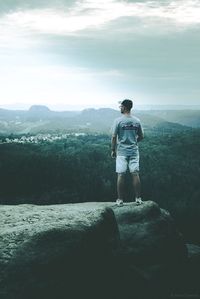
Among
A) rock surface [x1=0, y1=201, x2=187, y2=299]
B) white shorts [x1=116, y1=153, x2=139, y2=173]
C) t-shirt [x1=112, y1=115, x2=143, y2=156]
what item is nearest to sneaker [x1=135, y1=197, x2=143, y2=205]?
white shorts [x1=116, y1=153, x2=139, y2=173]

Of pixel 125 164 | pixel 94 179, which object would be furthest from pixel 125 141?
pixel 94 179

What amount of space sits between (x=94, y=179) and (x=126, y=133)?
95.2 meters

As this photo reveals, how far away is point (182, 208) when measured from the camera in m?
89.6

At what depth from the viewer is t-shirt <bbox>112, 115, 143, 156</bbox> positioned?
10656 mm

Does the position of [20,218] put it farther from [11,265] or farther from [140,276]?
[140,276]

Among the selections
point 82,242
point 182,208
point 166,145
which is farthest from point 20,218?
point 166,145

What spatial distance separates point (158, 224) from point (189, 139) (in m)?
171

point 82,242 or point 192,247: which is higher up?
point 82,242

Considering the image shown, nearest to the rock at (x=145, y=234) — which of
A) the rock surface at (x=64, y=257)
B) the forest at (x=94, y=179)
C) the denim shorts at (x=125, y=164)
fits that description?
the rock surface at (x=64, y=257)

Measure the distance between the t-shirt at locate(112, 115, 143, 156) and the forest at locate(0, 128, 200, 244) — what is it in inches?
1988

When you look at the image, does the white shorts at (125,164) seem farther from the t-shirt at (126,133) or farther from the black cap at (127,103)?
the black cap at (127,103)

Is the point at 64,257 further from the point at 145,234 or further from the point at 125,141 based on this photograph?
the point at 145,234

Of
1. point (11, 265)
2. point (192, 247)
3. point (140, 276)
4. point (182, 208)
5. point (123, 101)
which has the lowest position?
point (182, 208)

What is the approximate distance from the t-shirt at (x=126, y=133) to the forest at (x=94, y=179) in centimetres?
5049
